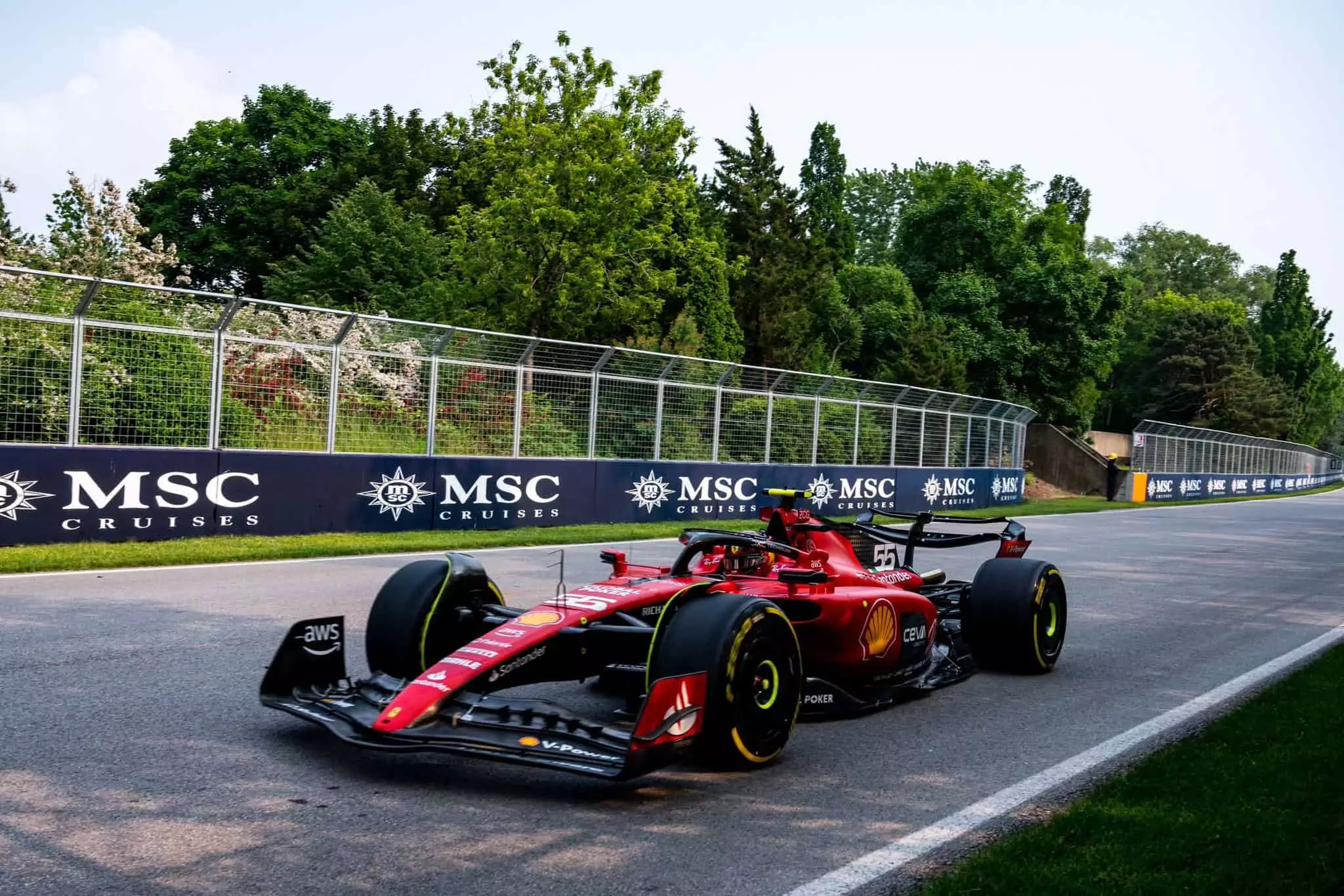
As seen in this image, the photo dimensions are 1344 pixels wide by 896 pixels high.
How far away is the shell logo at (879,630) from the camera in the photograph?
21.2ft

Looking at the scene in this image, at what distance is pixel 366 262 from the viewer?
40156mm

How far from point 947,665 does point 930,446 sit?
873 inches

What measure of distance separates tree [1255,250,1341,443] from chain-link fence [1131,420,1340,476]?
1999 cm

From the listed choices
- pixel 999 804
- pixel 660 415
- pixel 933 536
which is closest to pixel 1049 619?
pixel 933 536

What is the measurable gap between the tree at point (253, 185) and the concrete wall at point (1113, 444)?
38432mm

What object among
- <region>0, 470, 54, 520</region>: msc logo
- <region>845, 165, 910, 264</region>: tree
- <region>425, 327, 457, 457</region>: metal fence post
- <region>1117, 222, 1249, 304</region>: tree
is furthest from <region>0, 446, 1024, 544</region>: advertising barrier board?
<region>1117, 222, 1249, 304</region>: tree

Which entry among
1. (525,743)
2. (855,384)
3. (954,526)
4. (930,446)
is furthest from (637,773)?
(930,446)

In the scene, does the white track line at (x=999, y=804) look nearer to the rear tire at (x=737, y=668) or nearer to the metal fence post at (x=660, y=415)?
the rear tire at (x=737, y=668)

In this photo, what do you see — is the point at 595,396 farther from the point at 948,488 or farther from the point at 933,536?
the point at 948,488

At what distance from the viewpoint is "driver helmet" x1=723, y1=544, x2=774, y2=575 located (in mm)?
6586

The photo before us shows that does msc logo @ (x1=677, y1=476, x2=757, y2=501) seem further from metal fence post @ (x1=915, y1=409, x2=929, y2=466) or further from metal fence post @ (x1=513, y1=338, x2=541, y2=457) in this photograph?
metal fence post @ (x1=915, y1=409, x2=929, y2=466)

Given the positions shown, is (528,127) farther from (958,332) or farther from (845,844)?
(845,844)

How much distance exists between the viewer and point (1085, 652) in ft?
28.9

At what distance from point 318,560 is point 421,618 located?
7135 millimetres
